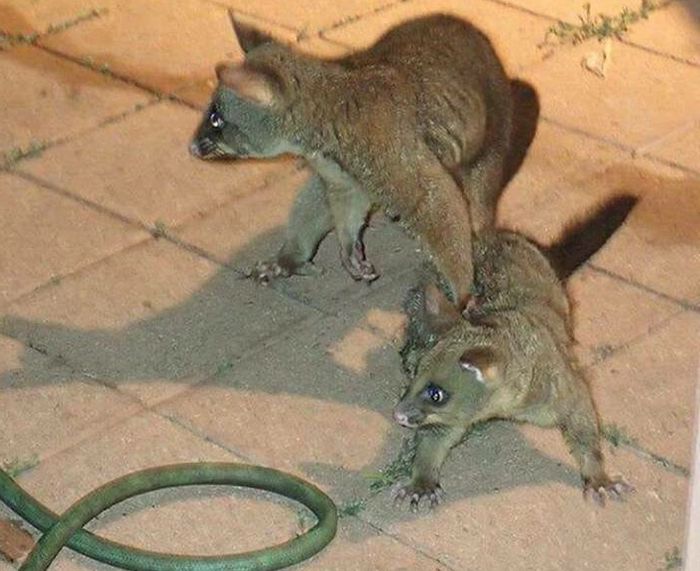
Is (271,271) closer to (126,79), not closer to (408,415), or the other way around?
(408,415)

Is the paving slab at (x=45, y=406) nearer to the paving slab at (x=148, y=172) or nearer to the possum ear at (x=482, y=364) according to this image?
the paving slab at (x=148, y=172)

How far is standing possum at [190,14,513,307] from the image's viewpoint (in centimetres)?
615

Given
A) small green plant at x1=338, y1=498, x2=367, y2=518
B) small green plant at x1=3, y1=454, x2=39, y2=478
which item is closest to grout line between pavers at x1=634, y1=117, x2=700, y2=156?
small green plant at x1=338, y1=498, x2=367, y2=518

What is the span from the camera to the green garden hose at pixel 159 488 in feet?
17.5

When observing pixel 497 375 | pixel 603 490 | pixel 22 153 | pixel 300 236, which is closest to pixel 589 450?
pixel 603 490

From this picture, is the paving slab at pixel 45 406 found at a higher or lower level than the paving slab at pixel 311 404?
higher

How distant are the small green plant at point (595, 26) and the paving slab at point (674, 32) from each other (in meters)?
0.05

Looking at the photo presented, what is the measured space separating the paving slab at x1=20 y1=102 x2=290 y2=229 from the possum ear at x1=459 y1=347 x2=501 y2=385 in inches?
86.0

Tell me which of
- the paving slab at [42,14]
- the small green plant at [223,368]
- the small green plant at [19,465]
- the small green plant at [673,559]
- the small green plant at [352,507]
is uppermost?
the small green plant at [19,465]

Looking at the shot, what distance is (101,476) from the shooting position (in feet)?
19.1

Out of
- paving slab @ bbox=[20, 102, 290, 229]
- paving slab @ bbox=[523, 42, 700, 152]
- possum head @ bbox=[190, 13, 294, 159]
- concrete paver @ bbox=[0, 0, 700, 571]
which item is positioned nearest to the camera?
concrete paver @ bbox=[0, 0, 700, 571]

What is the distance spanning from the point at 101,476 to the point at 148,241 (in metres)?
1.62

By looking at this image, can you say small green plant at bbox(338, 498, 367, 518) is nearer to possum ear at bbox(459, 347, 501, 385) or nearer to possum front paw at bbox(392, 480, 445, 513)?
possum front paw at bbox(392, 480, 445, 513)

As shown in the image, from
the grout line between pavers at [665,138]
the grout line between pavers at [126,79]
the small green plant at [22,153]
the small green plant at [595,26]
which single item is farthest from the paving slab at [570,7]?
the small green plant at [22,153]
